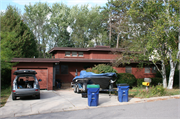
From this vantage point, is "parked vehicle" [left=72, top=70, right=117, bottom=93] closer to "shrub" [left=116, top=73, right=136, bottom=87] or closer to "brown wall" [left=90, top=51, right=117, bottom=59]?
"shrub" [left=116, top=73, right=136, bottom=87]

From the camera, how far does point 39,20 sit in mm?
41750

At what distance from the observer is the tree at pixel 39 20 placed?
41562 mm

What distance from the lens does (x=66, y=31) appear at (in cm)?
4416

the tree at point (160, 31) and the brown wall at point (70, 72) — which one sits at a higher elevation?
the tree at point (160, 31)

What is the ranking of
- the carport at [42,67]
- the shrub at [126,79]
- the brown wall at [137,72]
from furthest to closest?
the brown wall at [137,72] < the shrub at [126,79] < the carport at [42,67]

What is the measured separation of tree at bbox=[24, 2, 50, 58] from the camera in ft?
136

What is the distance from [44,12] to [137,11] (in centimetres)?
2949

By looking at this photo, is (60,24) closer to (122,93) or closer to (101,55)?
(101,55)

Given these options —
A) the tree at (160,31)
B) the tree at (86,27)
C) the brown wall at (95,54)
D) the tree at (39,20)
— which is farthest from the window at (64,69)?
the tree at (39,20)

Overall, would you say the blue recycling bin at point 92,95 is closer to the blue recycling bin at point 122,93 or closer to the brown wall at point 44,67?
the blue recycling bin at point 122,93

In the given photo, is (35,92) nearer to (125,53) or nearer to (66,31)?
(125,53)

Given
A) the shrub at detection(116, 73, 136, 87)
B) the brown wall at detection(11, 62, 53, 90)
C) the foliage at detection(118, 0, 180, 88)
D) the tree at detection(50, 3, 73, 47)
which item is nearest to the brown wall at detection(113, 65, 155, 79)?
the foliage at detection(118, 0, 180, 88)

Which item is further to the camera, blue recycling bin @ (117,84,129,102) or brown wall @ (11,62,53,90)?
brown wall @ (11,62,53,90)

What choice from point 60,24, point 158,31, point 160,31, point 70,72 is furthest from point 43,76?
point 60,24
